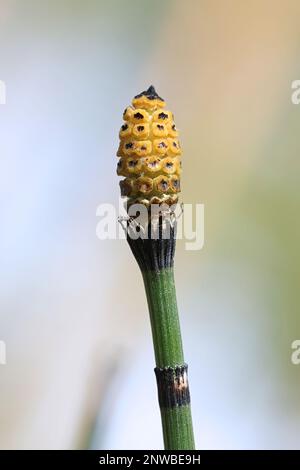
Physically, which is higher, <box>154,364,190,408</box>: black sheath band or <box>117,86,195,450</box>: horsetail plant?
<box>117,86,195,450</box>: horsetail plant

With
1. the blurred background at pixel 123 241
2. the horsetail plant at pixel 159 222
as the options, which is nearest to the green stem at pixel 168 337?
the horsetail plant at pixel 159 222

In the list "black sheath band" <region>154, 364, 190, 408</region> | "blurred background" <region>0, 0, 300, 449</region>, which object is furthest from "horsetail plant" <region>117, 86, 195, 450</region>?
"blurred background" <region>0, 0, 300, 449</region>

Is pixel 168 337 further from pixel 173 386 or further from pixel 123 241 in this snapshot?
pixel 123 241

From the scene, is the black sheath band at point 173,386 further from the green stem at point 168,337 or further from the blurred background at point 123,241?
the blurred background at point 123,241

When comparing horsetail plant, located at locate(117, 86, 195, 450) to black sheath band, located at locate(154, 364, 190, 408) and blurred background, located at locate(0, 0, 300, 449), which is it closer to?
black sheath band, located at locate(154, 364, 190, 408)

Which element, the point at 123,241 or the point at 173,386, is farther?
the point at 123,241

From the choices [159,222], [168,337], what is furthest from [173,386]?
[159,222]

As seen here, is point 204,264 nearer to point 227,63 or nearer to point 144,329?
point 144,329
